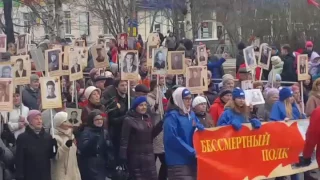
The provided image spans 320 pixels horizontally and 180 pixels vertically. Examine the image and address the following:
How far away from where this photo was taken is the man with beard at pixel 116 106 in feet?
33.5

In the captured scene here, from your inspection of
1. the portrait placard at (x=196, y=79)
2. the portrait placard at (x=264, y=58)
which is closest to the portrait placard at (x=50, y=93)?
the portrait placard at (x=196, y=79)

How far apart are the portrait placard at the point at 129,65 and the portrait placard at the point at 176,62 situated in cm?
90

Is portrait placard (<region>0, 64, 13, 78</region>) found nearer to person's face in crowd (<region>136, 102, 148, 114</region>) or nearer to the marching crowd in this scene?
the marching crowd

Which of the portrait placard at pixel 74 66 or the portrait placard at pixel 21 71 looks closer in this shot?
the portrait placard at pixel 21 71

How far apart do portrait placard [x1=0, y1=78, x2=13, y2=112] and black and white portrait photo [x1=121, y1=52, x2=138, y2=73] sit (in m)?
2.83

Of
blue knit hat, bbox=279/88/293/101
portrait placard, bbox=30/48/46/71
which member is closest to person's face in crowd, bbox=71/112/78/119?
blue knit hat, bbox=279/88/293/101

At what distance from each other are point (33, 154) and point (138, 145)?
1.39 m

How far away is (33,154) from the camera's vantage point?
867cm

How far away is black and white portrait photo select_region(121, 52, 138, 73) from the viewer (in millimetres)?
11555

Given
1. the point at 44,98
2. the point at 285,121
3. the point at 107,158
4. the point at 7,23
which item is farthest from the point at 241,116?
the point at 7,23

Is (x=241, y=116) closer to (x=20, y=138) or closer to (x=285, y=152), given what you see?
(x=285, y=152)

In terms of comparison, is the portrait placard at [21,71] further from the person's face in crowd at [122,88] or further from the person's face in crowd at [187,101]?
the person's face in crowd at [187,101]

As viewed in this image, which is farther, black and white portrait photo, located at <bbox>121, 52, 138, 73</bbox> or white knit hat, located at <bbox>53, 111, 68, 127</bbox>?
black and white portrait photo, located at <bbox>121, 52, 138, 73</bbox>

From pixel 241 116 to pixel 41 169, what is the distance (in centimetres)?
262
